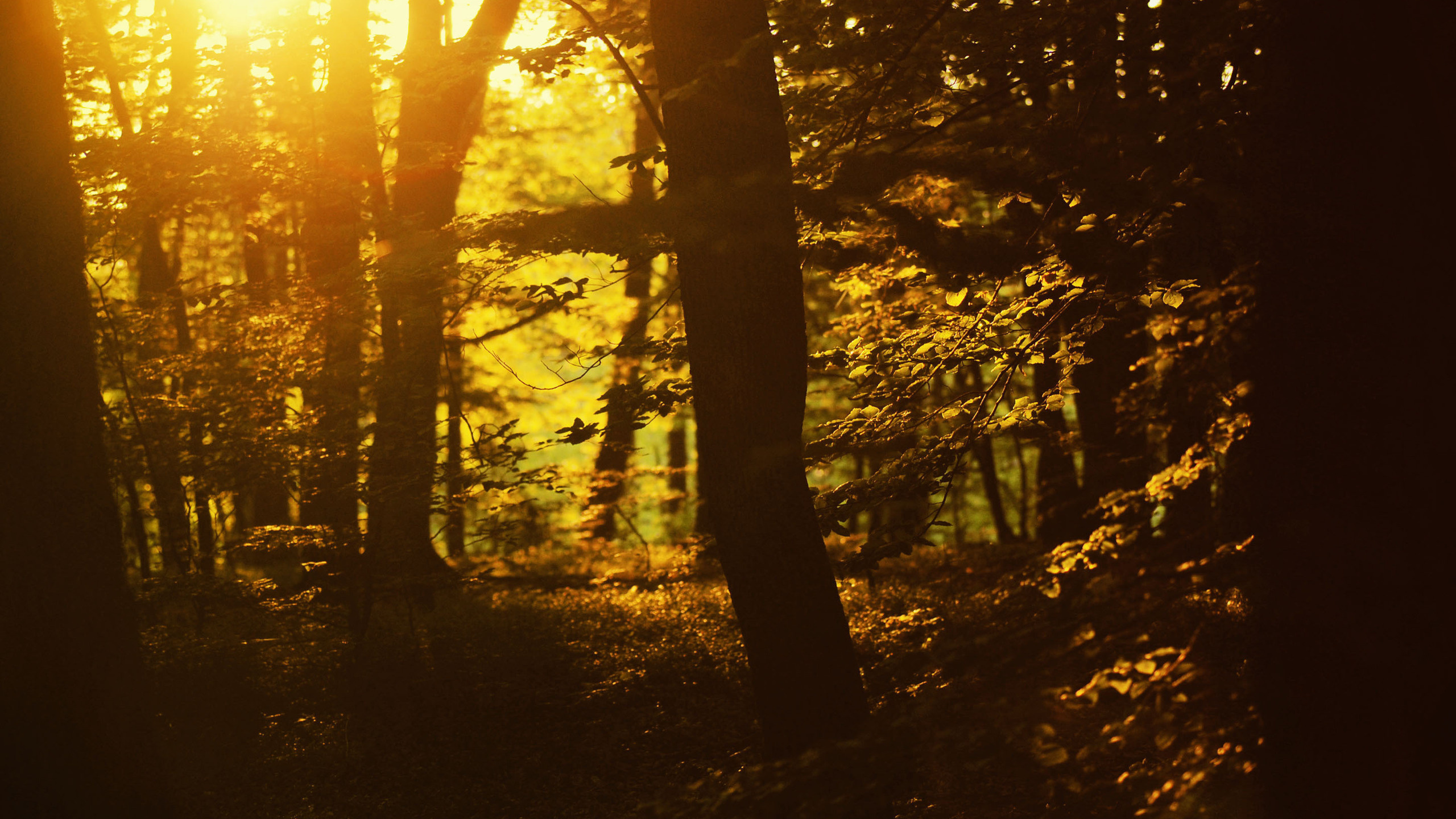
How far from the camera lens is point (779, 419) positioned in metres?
5.29

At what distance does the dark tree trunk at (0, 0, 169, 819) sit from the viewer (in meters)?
5.29

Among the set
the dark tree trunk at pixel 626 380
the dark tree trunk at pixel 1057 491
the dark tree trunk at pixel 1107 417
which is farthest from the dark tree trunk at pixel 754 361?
the dark tree trunk at pixel 1057 491

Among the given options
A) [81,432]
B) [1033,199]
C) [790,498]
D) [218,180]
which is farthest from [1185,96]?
[218,180]

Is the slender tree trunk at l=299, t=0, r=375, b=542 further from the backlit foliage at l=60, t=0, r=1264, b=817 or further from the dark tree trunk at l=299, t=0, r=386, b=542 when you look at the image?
the backlit foliage at l=60, t=0, r=1264, b=817

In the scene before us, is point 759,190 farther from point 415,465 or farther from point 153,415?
point 153,415

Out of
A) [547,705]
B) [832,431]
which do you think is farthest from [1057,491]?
[547,705]

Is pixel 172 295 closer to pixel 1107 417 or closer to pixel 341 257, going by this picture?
pixel 341 257

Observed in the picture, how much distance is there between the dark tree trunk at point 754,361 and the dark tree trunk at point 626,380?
3.30ft

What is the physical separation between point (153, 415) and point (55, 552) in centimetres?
518

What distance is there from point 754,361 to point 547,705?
17.8 ft

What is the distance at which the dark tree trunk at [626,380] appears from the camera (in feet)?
21.6

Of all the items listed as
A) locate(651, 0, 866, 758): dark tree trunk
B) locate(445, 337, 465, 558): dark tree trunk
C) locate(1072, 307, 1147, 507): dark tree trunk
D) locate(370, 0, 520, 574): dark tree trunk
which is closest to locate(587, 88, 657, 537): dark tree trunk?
locate(651, 0, 866, 758): dark tree trunk

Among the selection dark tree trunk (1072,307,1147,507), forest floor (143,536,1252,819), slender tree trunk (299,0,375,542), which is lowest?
forest floor (143,536,1252,819)

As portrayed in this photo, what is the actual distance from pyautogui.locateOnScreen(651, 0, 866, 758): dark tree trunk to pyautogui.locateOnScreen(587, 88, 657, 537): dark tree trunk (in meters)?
1.01
